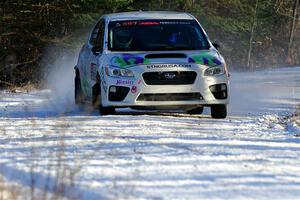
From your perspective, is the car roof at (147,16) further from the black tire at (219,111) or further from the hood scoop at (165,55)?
the black tire at (219,111)

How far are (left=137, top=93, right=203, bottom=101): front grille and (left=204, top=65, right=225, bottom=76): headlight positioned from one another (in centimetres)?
35

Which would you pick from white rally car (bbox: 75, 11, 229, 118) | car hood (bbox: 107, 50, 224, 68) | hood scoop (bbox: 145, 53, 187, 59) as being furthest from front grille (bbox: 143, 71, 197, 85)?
hood scoop (bbox: 145, 53, 187, 59)

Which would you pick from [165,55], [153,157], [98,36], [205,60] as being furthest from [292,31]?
[153,157]

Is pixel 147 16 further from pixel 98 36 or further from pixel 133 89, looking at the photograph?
pixel 133 89

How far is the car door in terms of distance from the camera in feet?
39.9

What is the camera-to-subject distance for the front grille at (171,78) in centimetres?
1131

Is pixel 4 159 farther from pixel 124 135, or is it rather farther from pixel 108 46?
pixel 108 46

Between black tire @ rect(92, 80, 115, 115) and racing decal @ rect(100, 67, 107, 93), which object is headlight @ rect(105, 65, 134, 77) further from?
black tire @ rect(92, 80, 115, 115)

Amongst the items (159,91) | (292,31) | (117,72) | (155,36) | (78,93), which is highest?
(155,36)

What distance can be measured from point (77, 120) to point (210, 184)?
4.78 metres

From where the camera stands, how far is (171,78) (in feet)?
37.3

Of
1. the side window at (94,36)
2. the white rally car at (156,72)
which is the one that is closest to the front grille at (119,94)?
the white rally car at (156,72)

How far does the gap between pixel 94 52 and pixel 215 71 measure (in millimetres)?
2022

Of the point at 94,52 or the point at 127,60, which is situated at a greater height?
the point at 127,60
